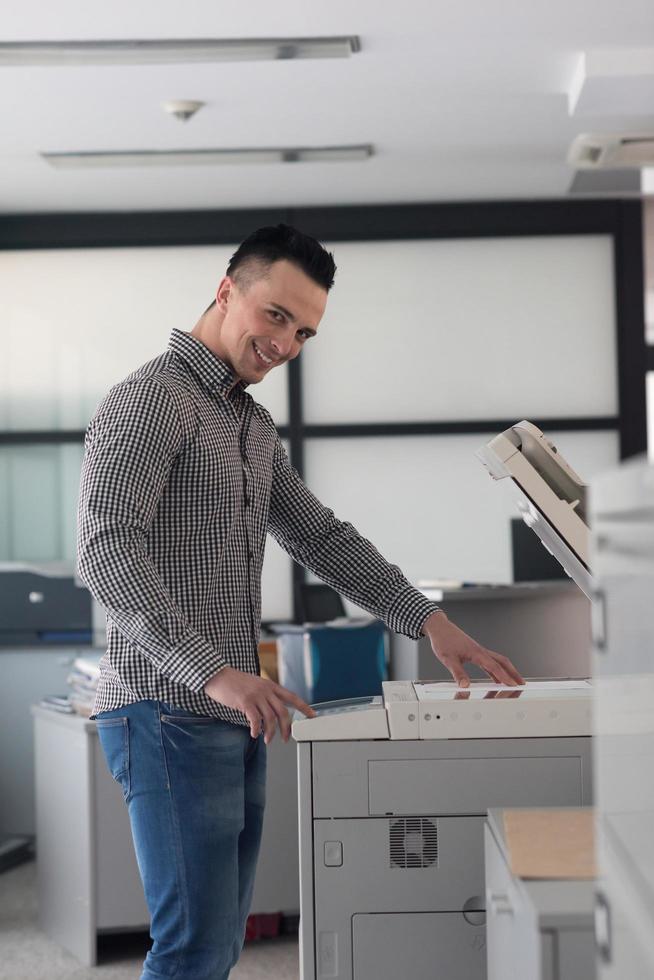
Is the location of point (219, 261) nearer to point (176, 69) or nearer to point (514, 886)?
point (176, 69)

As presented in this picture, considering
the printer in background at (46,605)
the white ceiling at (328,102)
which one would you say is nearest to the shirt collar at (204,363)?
the white ceiling at (328,102)

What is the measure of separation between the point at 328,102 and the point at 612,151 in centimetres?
113

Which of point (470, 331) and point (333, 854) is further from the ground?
point (470, 331)

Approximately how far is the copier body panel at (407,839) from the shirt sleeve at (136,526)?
1.13 feet

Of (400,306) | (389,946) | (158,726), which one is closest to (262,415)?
(158,726)

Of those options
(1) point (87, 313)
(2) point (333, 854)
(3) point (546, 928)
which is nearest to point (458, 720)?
(2) point (333, 854)

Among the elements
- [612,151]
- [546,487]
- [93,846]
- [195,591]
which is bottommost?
[93,846]

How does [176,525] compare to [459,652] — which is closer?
[176,525]

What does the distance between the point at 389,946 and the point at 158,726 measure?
0.51 meters

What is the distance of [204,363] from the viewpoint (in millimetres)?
1682

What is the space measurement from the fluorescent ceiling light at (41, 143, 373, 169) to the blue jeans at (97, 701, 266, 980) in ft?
10.2

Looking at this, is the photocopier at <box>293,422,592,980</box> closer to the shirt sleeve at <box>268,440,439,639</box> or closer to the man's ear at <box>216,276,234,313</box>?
the shirt sleeve at <box>268,440,439,639</box>

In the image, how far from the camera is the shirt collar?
168 centimetres

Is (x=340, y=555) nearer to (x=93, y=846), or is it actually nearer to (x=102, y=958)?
→ (x=93, y=846)
